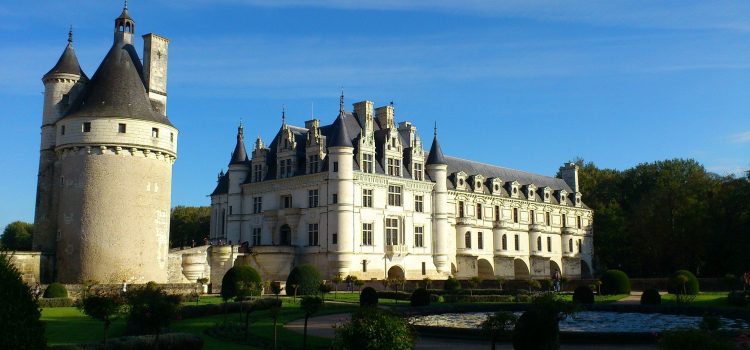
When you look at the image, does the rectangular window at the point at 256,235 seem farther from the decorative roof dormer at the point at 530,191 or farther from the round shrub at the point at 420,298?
the decorative roof dormer at the point at 530,191

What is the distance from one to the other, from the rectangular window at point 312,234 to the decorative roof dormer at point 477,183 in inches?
649

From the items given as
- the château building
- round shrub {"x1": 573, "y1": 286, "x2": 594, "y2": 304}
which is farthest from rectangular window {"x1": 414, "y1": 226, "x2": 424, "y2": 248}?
round shrub {"x1": 573, "y1": 286, "x2": 594, "y2": 304}

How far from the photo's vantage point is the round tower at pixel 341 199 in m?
44.6

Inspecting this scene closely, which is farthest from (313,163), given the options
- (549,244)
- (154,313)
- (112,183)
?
(154,313)

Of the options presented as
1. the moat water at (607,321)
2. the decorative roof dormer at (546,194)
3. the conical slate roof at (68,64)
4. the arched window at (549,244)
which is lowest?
the moat water at (607,321)

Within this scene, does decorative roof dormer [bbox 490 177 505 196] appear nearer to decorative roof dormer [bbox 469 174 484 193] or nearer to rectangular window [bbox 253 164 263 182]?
decorative roof dormer [bbox 469 174 484 193]

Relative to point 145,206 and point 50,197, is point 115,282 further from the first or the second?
point 50,197

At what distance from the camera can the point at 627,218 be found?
68.8 m

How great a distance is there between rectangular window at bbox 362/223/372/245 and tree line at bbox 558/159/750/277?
2603 cm

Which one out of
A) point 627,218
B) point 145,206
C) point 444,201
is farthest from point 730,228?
point 145,206

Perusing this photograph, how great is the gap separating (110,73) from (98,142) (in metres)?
4.08

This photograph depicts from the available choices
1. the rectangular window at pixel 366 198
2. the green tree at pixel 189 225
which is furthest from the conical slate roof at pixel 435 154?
the green tree at pixel 189 225

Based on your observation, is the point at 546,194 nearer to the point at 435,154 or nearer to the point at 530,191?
the point at 530,191

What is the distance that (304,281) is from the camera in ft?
114
